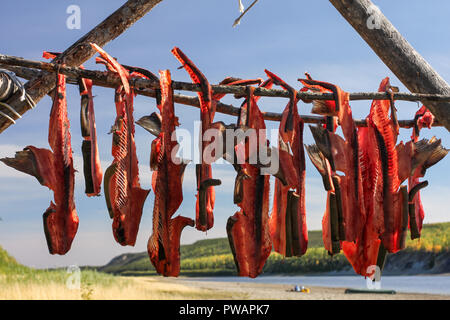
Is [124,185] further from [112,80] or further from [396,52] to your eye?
[396,52]

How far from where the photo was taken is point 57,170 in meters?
2.65

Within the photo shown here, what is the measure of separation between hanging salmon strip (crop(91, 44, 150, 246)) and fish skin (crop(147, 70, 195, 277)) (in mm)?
97

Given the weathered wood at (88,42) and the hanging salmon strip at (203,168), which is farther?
the weathered wood at (88,42)

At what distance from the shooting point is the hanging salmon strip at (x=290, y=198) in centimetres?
278

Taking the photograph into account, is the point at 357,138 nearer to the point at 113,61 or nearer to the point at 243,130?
the point at 243,130

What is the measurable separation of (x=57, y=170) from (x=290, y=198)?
4.11 feet

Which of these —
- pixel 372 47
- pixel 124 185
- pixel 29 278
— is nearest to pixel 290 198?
pixel 124 185

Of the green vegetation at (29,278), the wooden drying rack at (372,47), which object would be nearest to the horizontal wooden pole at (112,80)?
the wooden drying rack at (372,47)

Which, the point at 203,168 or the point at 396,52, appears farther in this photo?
the point at 396,52

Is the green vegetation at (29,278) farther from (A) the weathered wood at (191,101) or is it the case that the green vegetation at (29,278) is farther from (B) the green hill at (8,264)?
(A) the weathered wood at (191,101)

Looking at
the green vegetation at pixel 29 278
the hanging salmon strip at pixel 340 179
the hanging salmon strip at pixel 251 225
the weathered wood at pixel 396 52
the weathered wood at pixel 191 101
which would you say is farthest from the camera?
the green vegetation at pixel 29 278

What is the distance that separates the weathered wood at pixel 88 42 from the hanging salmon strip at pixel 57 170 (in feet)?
1.63

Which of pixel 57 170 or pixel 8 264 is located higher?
pixel 57 170

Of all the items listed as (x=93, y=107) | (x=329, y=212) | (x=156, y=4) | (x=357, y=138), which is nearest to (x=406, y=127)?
(x=357, y=138)
